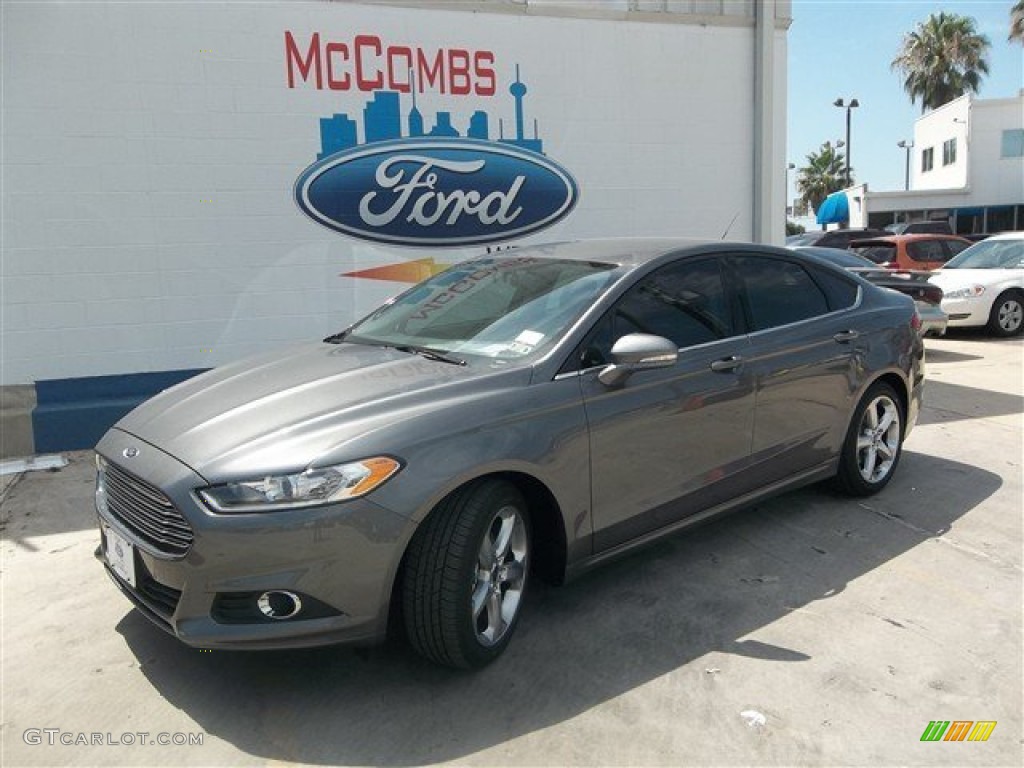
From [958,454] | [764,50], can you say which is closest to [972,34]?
[764,50]

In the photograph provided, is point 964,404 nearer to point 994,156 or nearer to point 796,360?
point 796,360

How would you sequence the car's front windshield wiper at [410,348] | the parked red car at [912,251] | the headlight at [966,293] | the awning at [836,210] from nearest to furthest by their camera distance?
1. the car's front windshield wiper at [410,348]
2. the headlight at [966,293]
3. the parked red car at [912,251]
4. the awning at [836,210]

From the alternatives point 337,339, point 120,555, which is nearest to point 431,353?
point 337,339

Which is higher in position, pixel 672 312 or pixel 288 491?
pixel 672 312

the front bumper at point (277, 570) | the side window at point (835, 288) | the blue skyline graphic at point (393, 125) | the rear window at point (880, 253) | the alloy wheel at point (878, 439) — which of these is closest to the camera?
the front bumper at point (277, 570)

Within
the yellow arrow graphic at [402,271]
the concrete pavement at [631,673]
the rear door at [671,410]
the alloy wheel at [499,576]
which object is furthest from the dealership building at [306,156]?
the alloy wheel at [499,576]

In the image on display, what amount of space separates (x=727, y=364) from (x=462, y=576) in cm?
177

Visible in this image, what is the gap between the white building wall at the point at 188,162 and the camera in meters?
6.24

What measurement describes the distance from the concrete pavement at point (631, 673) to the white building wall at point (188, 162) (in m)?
2.56

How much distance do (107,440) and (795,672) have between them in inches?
112

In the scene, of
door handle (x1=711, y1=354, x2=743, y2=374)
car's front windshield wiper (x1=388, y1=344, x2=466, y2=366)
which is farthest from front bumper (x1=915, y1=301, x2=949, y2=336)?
car's front windshield wiper (x1=388, y1=344, x2=466, y2=366)

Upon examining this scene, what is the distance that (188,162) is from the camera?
21.6ft

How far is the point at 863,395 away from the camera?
475cm

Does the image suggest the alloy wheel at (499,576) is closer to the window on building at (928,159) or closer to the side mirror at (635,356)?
the side mirror at (635,356)
